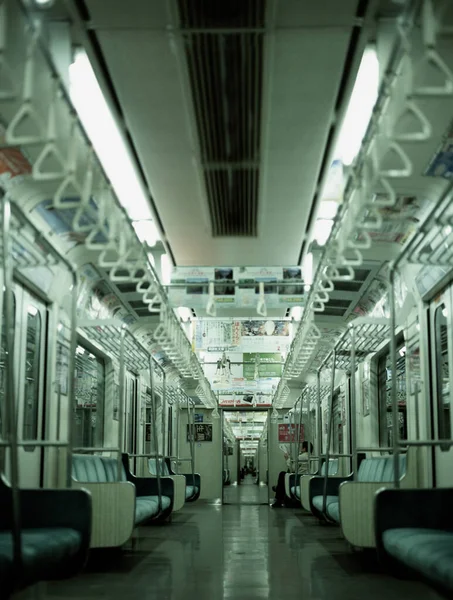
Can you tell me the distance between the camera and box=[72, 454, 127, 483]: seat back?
27.1 feet

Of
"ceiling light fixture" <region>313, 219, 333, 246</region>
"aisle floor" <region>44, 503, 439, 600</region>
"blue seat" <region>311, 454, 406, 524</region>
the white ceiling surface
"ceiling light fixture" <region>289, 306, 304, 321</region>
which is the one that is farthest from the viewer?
"ceiling light fixture" <region>289, 306, 304, 321</region>

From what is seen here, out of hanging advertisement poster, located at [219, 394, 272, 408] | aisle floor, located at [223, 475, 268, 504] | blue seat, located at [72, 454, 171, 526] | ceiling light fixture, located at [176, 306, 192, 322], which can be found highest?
ceiling light fixture, located at [176, 306, 192, 322]

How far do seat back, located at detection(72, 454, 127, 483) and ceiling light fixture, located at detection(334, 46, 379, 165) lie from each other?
3.99m

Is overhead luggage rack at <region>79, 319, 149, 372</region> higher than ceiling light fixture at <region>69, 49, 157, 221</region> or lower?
lower

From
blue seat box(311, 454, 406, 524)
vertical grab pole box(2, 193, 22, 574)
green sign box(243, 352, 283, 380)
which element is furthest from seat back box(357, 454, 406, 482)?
green sign box(243, 352, 283, 380)

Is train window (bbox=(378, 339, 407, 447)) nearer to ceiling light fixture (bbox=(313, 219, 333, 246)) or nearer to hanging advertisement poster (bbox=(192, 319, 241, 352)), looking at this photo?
ceiling light fixture (bbox=(313, 219, 333, 246))

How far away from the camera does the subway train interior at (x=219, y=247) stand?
4.26m

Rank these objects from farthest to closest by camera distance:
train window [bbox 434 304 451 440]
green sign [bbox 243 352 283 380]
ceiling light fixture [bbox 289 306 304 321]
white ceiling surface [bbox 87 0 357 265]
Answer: green sign [bbox 243 352 283 380], ceiling light fixture [bbox 289 306 304 321], train window [bbox 434 304 451 440], white ceiling surface [bbox 87 0 357 265]

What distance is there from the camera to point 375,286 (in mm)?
10383

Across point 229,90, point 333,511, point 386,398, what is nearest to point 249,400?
point 386,398

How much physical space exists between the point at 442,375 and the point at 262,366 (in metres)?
10.7

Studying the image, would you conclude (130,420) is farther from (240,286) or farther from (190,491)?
(240,286)

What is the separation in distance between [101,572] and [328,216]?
431 centimetres

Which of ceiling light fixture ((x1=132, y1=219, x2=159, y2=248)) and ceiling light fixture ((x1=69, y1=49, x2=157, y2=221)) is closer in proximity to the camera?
ceiling light fixture ((x1=69, y1=49, x2=157, y2=221))
